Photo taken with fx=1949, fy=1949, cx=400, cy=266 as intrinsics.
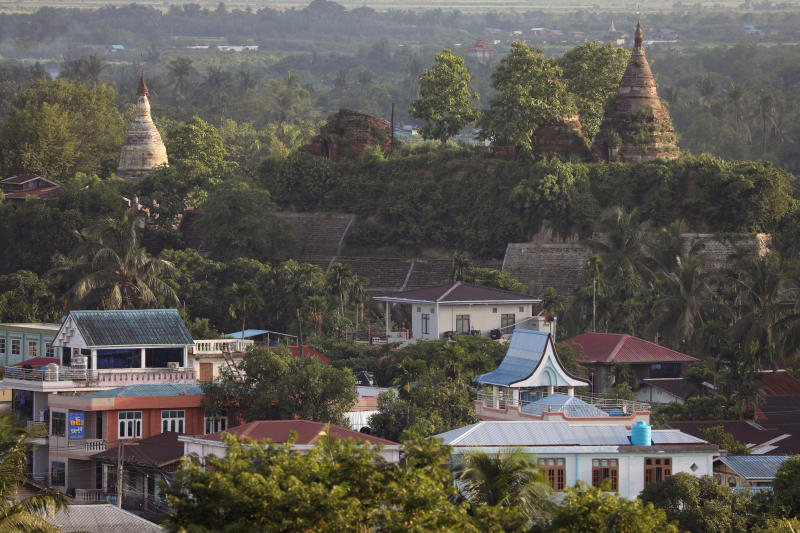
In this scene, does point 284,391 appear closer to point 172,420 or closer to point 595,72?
point 172,420

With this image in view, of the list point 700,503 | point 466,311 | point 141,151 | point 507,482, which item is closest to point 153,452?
point 700,503

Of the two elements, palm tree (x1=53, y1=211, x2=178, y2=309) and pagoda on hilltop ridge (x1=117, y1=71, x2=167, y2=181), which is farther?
pagoda on hilltop ridge (x1=117, y1=71, x2=167, y2=181)

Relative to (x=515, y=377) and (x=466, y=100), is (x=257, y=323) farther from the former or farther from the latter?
(x=515, y=377)

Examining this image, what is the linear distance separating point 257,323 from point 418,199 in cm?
1013

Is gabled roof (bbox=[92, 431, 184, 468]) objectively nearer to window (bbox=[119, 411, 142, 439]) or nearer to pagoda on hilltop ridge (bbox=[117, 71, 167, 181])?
window (bbox=[119, 411, 142, 439])

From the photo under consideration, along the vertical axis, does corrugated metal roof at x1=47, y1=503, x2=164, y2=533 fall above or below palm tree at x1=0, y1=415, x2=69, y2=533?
below

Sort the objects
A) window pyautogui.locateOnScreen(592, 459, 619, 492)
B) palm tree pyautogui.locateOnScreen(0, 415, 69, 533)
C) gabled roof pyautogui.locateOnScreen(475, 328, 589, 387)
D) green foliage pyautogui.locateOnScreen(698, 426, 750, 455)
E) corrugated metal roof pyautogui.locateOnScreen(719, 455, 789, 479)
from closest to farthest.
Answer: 1. palm tree pyautogui.locateOnScreen(0, 415, 69, 533)
2. window pyautogui.locateOnScreen(592, 459, 619, 492)
3. corrugated metal roof pyautogui.locateOnScreen(719, 455, 789, 479)
4. green foliage pyautogui.locateOnScreen(698, 426, 750, 455)
5. gabled roof pyautogui.locateOnScreen(475, 328, 589, 387)

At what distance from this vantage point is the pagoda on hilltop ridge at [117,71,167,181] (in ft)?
267

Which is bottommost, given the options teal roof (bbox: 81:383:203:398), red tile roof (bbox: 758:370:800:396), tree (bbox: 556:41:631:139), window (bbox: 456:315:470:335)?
red tile roof (bbox: 758:370:800:396)

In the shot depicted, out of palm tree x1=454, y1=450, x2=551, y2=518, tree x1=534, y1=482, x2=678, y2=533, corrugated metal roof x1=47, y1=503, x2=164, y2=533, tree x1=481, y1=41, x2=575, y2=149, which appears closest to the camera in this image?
tree x1=534, y1=482, x2=678, y2=533

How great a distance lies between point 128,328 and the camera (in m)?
47.0

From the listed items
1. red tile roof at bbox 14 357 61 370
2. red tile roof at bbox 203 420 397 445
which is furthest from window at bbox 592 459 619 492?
red tile roof at bbox 14 357 61 370

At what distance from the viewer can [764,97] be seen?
114 metres

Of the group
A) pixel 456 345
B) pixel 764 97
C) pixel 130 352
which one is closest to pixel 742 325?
pixel 456 345
